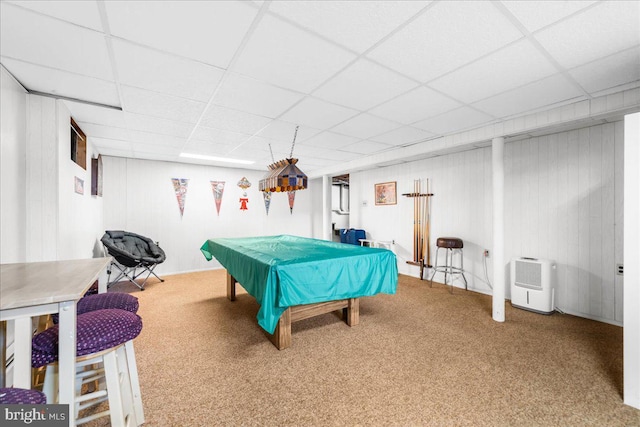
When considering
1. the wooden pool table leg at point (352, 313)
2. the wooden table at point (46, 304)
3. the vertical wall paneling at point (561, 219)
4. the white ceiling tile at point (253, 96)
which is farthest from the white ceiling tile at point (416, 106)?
the wooden table at point (46, 304)

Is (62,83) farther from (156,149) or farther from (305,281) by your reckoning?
(305,281)

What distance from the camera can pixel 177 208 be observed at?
5.89m

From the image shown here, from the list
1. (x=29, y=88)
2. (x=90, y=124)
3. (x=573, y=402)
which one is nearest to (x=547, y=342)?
(x=573, y=402)

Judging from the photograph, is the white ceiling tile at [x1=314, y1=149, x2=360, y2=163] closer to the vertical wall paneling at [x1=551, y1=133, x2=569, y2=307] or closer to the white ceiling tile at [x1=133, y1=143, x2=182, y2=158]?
the white ceiling tile at [x1=133, y1=143, x2=182, y2=158]

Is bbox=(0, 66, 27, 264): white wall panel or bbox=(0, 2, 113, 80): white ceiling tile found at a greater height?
bbox=(0, 2, 113, 80): white ceiling tile

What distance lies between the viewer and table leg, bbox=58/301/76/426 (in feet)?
3.44

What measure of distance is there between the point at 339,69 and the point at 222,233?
5.28 m

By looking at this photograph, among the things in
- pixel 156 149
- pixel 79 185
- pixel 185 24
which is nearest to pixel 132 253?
pixel 79 185

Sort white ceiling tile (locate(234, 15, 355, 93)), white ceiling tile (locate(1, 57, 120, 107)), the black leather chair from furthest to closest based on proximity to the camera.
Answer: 1. the black leather chair
2. white ceiling tile (locate(1, 57, 120, 107))
3. white ceiling tile (locate(234, 15, 355, 93))

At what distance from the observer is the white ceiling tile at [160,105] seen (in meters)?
2.54

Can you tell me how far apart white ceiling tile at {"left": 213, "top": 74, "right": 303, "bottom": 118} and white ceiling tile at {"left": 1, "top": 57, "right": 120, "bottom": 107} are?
3.21 ft

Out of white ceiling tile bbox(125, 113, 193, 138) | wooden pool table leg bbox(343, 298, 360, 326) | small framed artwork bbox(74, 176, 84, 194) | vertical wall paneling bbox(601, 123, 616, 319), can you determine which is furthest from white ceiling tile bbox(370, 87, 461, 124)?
small framed artwork bbox(74, 176, 84, 194)

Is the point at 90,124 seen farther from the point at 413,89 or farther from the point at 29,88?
the point at 413,89
